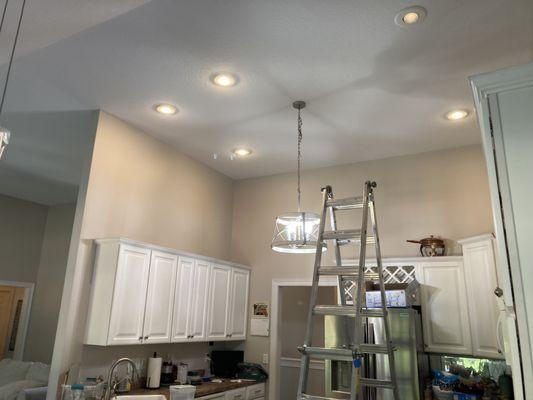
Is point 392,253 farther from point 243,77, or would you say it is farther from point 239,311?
point 243,77

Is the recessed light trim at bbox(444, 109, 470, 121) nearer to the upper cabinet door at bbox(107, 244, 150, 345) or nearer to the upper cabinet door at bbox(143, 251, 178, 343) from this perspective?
the upper cabinet door at bbox(143, 251, 178, 343)

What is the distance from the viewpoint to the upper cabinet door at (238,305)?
5.18 m

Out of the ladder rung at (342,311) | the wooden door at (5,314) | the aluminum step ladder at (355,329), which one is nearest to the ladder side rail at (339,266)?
the aluminum step ladder at (355,329)

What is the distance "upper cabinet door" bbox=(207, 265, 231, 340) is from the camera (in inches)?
191

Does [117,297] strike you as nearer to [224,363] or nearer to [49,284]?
[224,363]

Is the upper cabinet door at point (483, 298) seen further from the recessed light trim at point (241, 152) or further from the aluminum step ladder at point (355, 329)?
the recessed light trim at point (241, 152)

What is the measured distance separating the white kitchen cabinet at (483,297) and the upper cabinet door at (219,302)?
2692mm

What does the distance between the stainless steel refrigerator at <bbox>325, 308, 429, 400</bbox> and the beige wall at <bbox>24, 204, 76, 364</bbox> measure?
5.00 m

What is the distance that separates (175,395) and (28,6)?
2.57 meters

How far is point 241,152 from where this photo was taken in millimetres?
5094

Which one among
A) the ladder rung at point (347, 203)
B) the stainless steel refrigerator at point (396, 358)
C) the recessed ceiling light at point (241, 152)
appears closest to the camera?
the ladder rung at point (347, 203)

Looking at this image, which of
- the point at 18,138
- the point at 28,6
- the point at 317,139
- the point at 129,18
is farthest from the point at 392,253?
the point at 18,138

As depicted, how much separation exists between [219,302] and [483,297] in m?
2.84

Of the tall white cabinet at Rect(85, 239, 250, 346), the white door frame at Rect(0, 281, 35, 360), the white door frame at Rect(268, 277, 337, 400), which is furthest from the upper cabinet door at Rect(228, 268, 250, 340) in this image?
the white door frame at Rect(0, 281, 35, 360)
